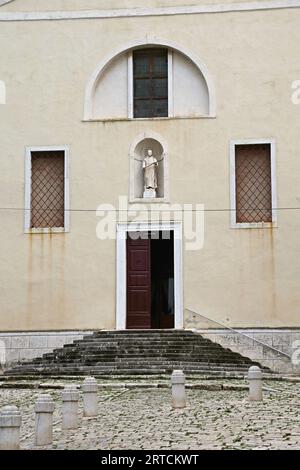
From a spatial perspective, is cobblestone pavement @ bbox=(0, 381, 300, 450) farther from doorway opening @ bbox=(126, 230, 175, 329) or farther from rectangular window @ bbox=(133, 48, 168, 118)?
rectangular window @ bbox=(133, 48, 168, 118)

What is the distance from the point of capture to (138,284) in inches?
883

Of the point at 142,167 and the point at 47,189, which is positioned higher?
A: the point at 142,167

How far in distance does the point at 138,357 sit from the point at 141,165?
5075 mm

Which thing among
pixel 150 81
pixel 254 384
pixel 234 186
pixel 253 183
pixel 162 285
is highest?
pixel 150 81

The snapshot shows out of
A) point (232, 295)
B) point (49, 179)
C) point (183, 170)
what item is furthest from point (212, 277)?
point (49, 179)

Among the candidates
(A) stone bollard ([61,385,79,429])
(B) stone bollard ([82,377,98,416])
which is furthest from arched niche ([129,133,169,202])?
(A) stone bollard ([61,385,79,429])

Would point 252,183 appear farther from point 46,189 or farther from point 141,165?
point 46,189

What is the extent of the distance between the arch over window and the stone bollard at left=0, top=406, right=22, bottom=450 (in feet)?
47.5

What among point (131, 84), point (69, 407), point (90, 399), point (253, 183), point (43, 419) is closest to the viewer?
point (43, 419)

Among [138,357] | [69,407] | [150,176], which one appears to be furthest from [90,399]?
[150,176]

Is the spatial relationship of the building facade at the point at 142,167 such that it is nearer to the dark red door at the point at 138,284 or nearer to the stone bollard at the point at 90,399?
the dark red door at the point at 138,284

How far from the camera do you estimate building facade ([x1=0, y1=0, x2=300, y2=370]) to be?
71.6 ft

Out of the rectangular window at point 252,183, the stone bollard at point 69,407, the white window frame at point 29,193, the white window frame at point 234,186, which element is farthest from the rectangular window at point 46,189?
the stone bollard at point 69,407

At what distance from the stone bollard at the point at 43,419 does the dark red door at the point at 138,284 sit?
39.1 ft
